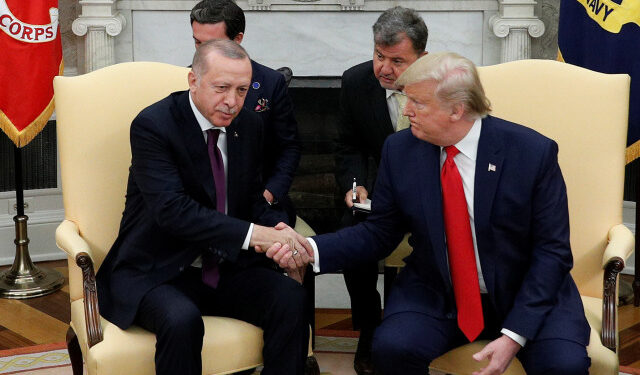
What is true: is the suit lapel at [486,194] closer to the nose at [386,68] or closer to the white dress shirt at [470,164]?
the white dress shirt at [470,164]

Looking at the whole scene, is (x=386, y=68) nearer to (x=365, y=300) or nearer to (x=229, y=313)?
(x=365, y=300)

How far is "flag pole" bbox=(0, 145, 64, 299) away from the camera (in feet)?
14.3

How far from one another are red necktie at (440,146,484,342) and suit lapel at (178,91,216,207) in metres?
0.71

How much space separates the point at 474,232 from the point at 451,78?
1.43 ft

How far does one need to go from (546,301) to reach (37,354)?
6.95ft

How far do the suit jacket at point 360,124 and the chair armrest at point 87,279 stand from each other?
40.1 inches

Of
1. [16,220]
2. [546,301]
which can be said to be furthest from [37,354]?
[546,301]

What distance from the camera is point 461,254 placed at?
8.31ft

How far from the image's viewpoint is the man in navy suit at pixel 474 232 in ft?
8.09

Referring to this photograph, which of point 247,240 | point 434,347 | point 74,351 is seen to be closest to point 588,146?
point 434,347

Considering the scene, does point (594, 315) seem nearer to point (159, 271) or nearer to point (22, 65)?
point (159, 271)

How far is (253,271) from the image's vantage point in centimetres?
278

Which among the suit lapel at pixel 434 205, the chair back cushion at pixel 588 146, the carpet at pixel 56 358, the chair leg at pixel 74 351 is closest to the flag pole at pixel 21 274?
the carpet at pixel 56 358

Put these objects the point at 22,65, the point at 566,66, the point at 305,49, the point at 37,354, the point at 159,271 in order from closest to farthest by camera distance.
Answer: the point at 159,271 → the point at 566,66 → the point at 37,354 → the point at 22,65 → the point at 305,49
